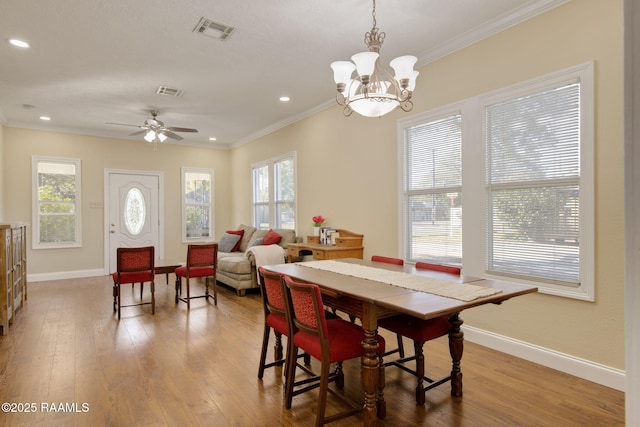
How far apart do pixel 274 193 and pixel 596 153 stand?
5.18 metres

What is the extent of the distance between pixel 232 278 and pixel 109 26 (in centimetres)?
358

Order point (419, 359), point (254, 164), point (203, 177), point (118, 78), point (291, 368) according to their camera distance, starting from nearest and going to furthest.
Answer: point (291, 368)
point (419, 359)
point (118, 78)
point (254, 164)
point (203, 177)

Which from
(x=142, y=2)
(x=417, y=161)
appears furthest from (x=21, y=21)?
(x=417, y=161)

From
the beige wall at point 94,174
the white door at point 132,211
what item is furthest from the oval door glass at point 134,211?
the beige wall at point 94,174

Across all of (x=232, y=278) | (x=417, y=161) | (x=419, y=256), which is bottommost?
(x=232, y=278)

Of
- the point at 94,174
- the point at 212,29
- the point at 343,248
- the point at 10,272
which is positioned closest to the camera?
the point at 212,29

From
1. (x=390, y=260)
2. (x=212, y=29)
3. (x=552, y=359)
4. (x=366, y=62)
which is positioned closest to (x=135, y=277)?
(x=212, y=29)

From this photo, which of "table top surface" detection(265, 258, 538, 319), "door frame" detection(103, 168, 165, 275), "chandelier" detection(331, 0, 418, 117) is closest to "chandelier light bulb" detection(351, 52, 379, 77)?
"chandelier" detection(331, 0, 418, 117)

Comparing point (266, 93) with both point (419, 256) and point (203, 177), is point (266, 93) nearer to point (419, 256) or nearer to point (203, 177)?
point (419, 256)

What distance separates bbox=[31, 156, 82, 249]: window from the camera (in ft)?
21.6

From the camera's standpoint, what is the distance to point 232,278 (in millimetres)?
5562

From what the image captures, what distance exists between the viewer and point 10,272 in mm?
3955

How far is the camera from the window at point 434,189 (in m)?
3.65

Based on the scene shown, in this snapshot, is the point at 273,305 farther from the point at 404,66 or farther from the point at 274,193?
the point at 274,193
